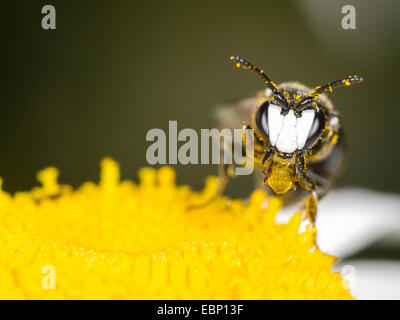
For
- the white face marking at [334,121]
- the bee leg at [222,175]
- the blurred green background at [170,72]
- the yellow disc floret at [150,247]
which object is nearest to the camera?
the yellow disc floret at [150,247]

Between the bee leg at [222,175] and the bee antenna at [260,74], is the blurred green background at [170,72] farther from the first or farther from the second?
the bee antenna at [260,74]

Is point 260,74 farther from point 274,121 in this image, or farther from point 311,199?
point 311,199

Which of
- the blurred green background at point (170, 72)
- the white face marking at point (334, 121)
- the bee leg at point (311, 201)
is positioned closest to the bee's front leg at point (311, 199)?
the bee leg at point (311, 201)

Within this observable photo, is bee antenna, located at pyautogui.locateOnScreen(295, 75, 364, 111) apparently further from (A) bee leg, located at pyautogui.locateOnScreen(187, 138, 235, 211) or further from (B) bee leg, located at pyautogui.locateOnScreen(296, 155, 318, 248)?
(A) bee leg, located at pyautogui.locateOnScreen(187, 138, 235, 211)

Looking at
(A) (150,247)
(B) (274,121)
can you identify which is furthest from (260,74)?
(A) (150,247)

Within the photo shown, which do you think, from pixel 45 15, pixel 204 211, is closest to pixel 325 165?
pixel 204 211

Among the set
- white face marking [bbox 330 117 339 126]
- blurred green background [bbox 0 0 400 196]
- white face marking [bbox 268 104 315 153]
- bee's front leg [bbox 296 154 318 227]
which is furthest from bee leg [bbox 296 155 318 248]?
blurred green background [bbox 0 0 400 196]
